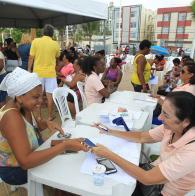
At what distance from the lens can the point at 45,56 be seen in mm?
3969

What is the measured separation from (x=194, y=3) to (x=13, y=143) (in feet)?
65.6

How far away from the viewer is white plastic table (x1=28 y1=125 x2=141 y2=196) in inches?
52.5

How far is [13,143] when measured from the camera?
1.45 m

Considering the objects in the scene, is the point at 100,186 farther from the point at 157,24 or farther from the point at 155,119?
the point at 157,24

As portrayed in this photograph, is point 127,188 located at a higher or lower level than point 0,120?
lower

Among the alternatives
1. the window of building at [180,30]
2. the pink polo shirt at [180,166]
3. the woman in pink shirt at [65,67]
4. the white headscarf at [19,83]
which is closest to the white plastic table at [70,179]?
the pink polo shirt at [180,166]

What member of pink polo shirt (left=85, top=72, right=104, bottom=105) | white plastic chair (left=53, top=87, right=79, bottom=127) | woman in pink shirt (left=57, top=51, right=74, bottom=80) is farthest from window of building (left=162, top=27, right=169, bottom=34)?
white plastic chair (left=53, top=87, right=79, bottom=127)

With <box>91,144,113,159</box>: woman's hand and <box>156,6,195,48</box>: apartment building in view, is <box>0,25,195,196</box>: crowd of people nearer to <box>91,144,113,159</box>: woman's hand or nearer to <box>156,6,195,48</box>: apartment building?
<box>91,144,113,159</box>: woman's hand

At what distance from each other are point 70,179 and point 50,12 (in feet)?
20.0

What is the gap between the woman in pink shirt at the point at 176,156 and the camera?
1312 mm

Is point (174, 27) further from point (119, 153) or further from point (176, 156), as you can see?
point (176, 156)

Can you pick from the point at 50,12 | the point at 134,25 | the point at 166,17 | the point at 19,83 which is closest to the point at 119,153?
the point at 19,83

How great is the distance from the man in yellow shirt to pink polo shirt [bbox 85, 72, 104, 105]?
102 cm

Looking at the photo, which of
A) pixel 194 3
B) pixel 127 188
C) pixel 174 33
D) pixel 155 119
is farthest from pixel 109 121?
pixel 174 33
